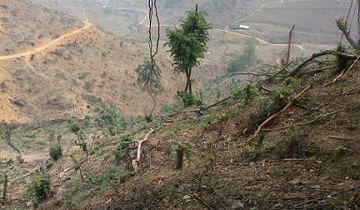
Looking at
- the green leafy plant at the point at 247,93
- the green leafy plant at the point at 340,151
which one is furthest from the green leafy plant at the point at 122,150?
the green leafy plant at the point at 340,151

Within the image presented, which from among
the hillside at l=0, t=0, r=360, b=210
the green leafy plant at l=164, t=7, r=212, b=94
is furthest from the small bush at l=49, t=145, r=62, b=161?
the green leafy plant at l=164, t=7, r=212, b=94

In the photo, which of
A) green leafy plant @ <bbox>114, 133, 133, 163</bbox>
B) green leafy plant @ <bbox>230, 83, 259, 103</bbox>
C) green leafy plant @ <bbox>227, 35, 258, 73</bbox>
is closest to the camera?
green leafy plant @ <bbox>114, 133, 133, 163</bbox>

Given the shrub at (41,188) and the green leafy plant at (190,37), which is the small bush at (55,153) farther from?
the green leafy plant at (190,37)

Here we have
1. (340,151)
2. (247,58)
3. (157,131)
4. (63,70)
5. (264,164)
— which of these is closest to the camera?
(340,151)

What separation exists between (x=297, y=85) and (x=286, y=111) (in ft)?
7.23

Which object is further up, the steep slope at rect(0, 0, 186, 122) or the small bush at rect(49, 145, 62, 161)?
the steep slope at rect(0, 0, 186, 122)

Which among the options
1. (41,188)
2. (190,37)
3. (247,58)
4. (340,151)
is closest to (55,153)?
(41,188)

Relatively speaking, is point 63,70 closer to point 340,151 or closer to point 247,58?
point 247,58

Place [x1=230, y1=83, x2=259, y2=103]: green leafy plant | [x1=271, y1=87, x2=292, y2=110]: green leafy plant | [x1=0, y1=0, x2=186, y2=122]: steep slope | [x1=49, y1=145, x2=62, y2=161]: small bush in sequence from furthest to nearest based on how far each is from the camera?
[x1=0, y1=0, x2=186, y2=122]: steep slope, [x1=49, y1=145, x2=62, y2=161]: small bush, [x1=230, y1=83, x2=259, y2=103]: green leafy plant, [x1=271, y1=87, x2=292, y2=110]: green leafy plant

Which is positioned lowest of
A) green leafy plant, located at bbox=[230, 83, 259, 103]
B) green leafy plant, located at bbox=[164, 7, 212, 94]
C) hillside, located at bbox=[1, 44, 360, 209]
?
hillside, located at bbox=[1, 44, 360, 209]

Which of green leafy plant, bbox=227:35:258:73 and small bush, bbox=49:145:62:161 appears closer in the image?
small bush, bbox=49:145:62:161

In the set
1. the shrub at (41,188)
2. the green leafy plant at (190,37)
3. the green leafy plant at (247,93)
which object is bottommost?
the shrub at (41,188)

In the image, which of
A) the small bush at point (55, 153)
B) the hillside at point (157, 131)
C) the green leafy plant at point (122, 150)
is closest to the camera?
the hillside at point (157, 131)

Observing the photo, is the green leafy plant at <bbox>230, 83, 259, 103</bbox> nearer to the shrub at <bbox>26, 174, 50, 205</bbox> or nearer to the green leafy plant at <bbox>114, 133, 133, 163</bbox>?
the green leafy plant at <bbox>114, 133, 133, 163</bbox>
